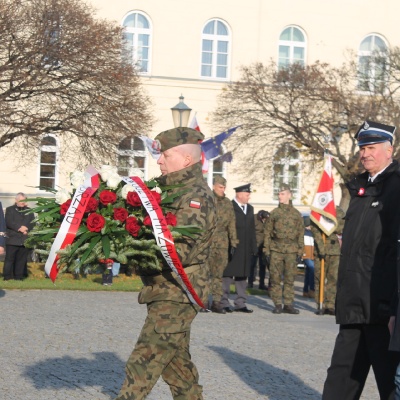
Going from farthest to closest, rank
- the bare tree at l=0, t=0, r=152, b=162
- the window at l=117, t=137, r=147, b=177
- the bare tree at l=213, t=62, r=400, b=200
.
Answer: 1. the bare tree at l=213, t=62, r=400, b=200
2. the window at l=117, t=137, r=147, b=177
3. the bare tree at l=0, t=0, r=152, b=162

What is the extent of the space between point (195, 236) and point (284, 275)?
1090cm

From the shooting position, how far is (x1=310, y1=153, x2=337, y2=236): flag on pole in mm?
17750

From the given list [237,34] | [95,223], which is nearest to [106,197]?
[95,223]

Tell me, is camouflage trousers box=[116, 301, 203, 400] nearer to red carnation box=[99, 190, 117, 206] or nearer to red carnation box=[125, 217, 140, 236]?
red carnation box=[125, 217, 140, 236]

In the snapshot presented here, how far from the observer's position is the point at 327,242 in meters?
17.9

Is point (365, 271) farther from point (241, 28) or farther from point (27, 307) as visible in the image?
point (241, 28)

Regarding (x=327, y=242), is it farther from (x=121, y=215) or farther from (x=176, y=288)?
(x=121, y=215)

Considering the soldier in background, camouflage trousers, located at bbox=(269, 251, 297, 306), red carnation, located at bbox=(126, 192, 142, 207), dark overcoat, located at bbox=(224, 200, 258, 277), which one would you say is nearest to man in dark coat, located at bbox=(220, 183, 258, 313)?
dark overcoat, located at bbox=(224, 200, 258, 277)

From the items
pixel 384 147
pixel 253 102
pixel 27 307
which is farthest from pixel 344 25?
pixel 384 147

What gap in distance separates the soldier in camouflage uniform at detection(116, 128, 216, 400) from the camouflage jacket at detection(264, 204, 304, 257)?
10471 millimetres

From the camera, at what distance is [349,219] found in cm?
705

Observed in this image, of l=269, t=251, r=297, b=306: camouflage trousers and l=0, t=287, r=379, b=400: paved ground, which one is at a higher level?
l=269, t=251, r=297, b=306: camouflage trousers

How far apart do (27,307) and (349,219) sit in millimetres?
10443

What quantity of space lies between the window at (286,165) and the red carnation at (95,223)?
30553 millimetres
